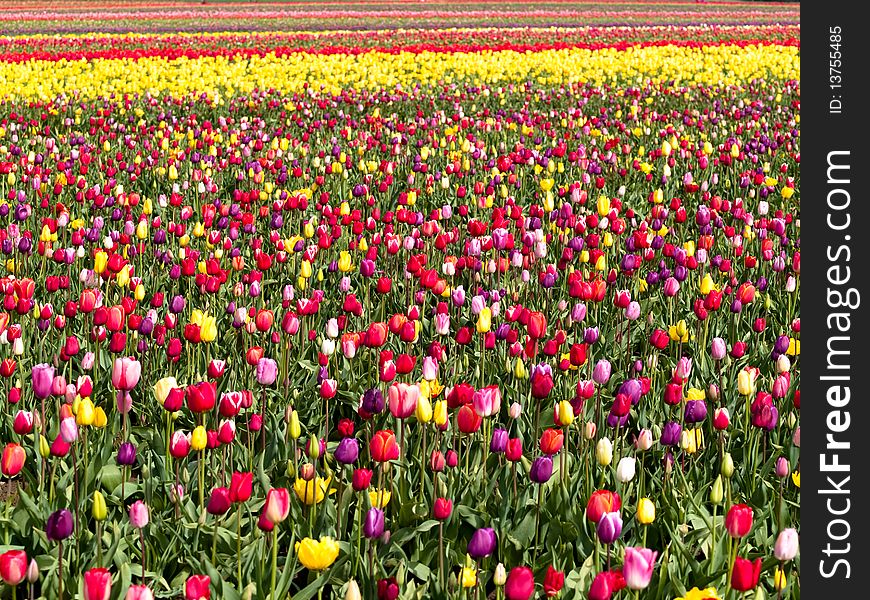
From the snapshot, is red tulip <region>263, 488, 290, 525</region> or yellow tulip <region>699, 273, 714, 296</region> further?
yellow tulip <region>699, 273, 714, 296</region>

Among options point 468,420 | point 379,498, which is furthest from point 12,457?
point 468,420

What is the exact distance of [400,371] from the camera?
3.29 m

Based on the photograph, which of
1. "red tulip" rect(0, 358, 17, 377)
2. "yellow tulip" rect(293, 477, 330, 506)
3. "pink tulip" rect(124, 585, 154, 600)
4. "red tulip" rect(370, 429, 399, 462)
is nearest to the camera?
"pink tulip" rect(124, 585, 154, 600)

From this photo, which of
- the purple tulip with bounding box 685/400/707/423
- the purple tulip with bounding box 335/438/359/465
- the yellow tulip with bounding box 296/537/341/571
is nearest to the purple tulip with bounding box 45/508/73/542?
the yellow tulip with bounding box 296/537/341/571

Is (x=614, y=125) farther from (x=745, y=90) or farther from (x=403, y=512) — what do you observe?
(x=403, y=512)

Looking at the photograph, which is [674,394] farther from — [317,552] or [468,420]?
[317,552]

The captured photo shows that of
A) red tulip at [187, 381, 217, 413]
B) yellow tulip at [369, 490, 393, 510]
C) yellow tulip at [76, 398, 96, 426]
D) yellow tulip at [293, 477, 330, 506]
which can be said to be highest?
→ red tulip at [187, 381, 217, 413]

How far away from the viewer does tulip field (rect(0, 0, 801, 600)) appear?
267 cm

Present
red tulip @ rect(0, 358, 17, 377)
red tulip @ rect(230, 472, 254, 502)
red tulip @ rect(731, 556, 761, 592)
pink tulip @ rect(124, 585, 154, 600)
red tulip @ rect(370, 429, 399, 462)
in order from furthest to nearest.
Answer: red tulip @ rect(0, 358, 17, 377), red tulip @ rect(370, 429, 399, 462), red tulip @ rect(230, 472, 254, 502), red tulip @ rect(731, 556, 761, 592), pink tulip @ rect(124, 585, 154, 600)

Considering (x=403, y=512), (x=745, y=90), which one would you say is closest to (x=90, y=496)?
(x=403, y=512)

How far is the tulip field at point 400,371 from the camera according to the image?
2.67 m

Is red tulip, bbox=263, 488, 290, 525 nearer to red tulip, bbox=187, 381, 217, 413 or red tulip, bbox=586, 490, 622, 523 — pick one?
red tulip, bbox=187, 381, 217, 413

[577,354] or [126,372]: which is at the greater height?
[126,372]

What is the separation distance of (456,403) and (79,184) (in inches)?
174
